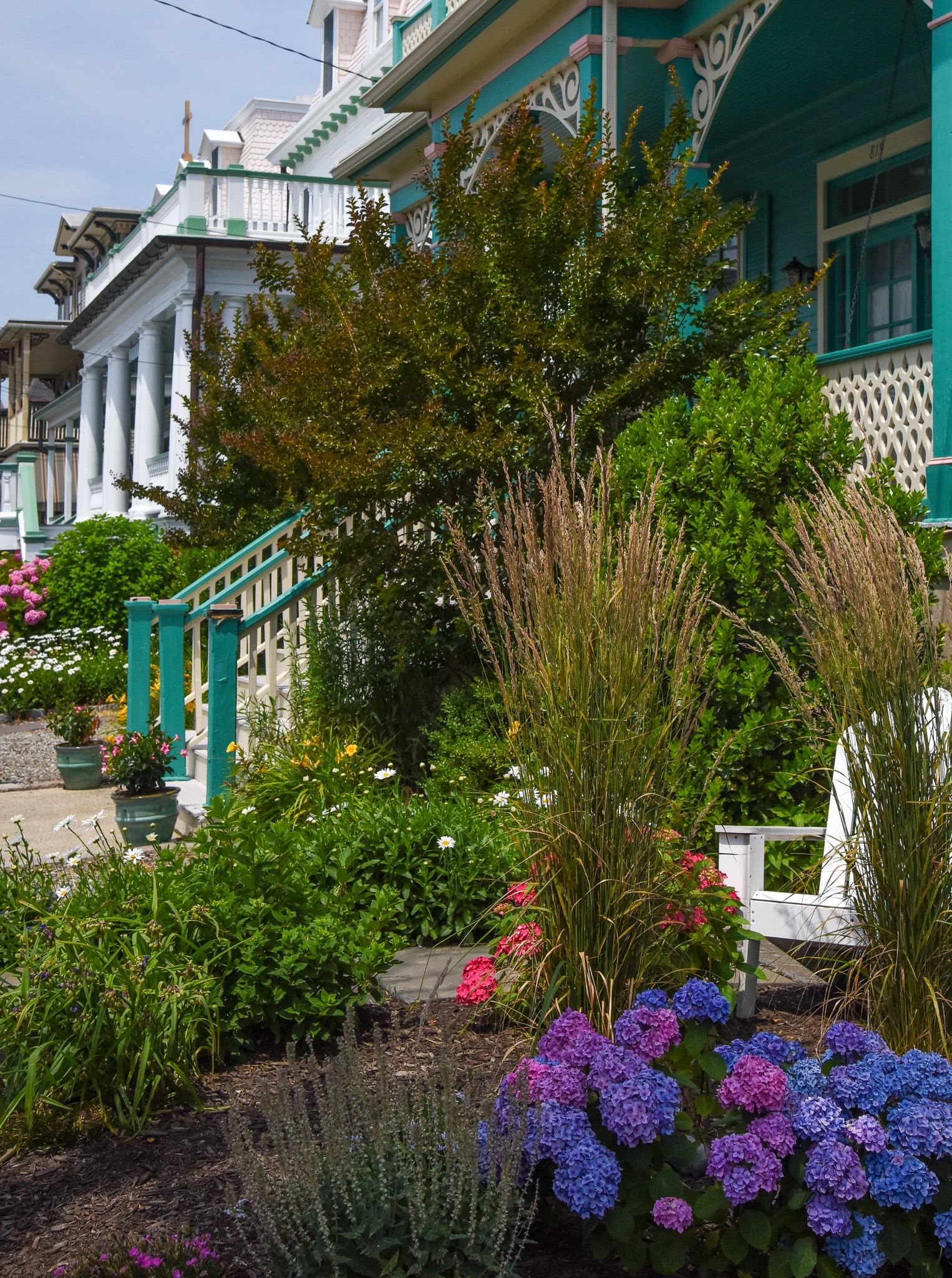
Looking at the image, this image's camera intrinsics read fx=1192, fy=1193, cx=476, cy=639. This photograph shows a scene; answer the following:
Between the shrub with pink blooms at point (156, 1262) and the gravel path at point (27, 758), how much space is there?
6.88 metres

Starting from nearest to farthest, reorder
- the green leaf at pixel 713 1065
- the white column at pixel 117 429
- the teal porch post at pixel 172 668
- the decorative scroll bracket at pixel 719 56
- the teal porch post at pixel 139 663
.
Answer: the green leaf at pixel 713 1065 < the decorative scroll bracket at pixel 719 56 < the teal porch post at pixel 172 668 < the teal porch post at pixel 139 663 < the white column at pixel 117 429

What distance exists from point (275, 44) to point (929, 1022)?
15154mm

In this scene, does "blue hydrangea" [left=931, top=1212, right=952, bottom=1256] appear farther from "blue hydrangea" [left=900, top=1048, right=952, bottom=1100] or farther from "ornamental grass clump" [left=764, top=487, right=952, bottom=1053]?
"ornamental grass clump" [left=764, top=487, right=952, bottom=1053]

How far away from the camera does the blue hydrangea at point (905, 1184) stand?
212 centimetres

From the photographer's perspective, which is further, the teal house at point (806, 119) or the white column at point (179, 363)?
the white column at point (179, 363)

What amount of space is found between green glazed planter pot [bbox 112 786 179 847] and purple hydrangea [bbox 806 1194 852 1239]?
4501 millimetres

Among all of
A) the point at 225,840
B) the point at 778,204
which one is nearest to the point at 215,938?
the point at 225,840

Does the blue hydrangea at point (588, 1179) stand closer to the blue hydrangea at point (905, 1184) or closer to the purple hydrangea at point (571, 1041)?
the purple hydrangea at point (571, 1041)

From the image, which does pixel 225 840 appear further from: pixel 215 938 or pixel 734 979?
pixel 734 979

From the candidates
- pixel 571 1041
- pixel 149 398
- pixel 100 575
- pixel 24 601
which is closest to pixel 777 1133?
pixel 571 1041

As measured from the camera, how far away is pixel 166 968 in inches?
124

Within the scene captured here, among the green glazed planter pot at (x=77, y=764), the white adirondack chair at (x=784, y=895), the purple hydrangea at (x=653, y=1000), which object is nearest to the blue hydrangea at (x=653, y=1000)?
the purple hydrangea at (x=653, y=1000)

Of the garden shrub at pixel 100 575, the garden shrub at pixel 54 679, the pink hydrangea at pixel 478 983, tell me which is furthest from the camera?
the garden shrub at pixel 100 575

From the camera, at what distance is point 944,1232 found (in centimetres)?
213
